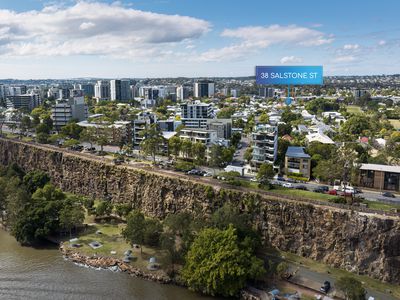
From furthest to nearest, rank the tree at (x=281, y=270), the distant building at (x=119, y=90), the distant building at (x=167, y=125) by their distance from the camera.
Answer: the distant building at (x=119, y=90)
the distant building at (x=167, y=125)
the tree at (x=281, y=270)

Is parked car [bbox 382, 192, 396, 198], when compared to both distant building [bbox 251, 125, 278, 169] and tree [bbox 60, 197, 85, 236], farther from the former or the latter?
tree [bbox 60, 197, 85, 236]

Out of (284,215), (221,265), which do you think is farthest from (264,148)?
(221,265)

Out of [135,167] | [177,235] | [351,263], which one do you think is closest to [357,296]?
[351,263]

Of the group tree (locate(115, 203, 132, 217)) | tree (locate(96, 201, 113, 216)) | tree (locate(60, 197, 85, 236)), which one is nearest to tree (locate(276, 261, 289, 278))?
tree (locate(115, 203, 132, 217))

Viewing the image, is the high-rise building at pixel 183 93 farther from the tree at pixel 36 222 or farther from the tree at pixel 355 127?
the tree at pixel 36 222

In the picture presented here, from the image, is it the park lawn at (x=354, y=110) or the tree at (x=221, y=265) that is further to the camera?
the park lawn at (x=354, y=110)

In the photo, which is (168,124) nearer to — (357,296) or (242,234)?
(242,234)

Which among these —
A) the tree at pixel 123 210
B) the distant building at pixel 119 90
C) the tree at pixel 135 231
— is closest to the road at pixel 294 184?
the tree at pixel 123 210
